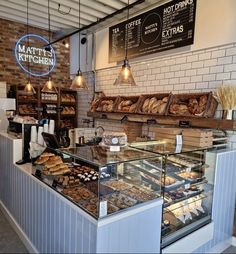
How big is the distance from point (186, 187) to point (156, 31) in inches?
105

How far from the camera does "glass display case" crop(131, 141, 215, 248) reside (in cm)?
213

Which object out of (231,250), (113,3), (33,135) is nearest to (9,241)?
(33,135)

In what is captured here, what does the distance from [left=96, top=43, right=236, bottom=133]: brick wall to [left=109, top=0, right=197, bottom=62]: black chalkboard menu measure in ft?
0.69

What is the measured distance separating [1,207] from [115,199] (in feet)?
7.59

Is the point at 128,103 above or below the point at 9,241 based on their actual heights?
above

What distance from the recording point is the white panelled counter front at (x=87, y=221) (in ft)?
5.10

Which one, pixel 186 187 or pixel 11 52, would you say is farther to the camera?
pixel 11 52

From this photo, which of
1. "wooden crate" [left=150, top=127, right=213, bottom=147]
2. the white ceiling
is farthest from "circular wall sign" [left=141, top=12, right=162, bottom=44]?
"wooden crate" [left=150, top=127, right=213, bottom=147]

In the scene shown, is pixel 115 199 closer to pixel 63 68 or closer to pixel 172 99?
pixel 172 99

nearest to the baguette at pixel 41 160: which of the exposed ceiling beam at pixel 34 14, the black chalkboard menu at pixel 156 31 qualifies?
the black chalkboard menu at pixel 156 31

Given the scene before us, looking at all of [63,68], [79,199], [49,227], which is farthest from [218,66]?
[63,68]

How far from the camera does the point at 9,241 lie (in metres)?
2.55

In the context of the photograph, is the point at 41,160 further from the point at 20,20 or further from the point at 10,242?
the point at 20,20

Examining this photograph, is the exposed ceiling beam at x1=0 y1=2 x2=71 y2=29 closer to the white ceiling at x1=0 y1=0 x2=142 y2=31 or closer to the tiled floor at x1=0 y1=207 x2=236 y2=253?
the white ceiling at x1=0 y1=0 x2=142 y2=31
